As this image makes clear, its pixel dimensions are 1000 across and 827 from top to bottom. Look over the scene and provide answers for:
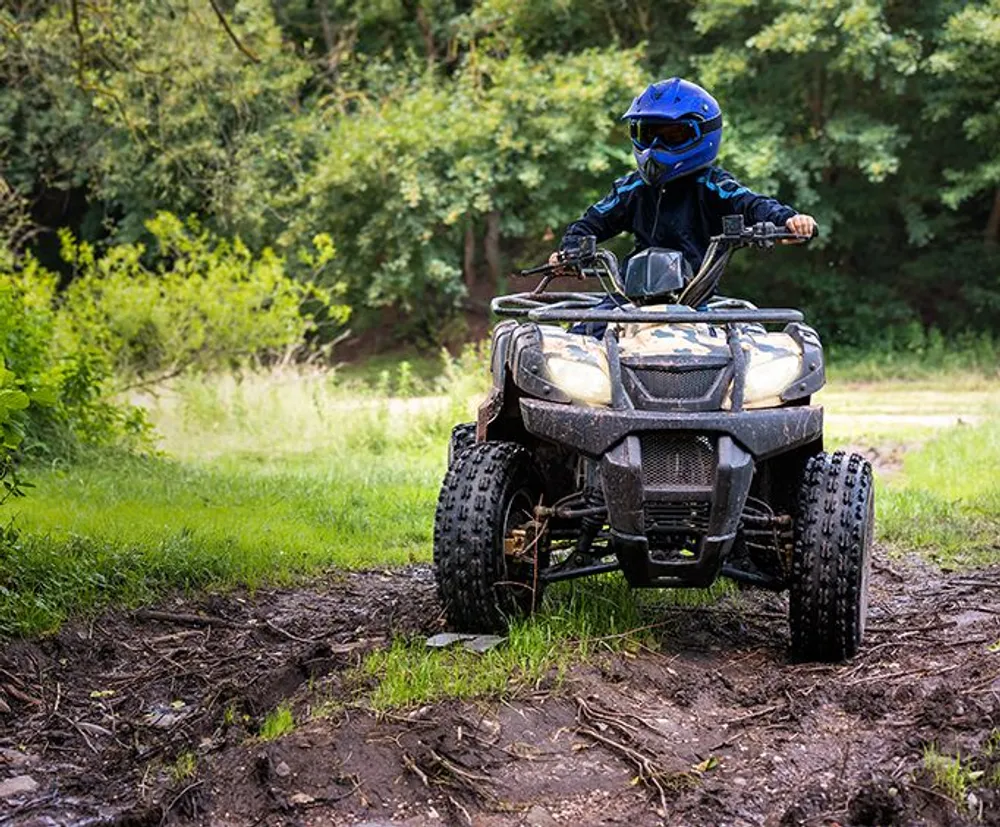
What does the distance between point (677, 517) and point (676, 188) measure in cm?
177

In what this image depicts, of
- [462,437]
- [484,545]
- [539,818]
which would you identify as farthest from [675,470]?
[462,437]

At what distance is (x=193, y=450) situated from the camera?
1342 cm

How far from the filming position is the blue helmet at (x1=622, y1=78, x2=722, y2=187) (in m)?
5.69

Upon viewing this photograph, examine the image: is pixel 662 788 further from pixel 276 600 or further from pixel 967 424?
pixel 967 424

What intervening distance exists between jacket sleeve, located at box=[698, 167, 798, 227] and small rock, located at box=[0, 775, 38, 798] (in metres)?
3.39

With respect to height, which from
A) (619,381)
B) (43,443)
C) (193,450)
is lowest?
(193,450)

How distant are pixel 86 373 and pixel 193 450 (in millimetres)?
2612

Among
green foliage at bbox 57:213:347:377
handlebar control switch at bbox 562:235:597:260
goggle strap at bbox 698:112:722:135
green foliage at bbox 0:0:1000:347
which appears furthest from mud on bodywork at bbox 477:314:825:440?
green foliage at bbox 0:0:1000:347

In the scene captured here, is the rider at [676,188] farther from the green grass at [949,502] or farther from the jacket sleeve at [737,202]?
the green grass at [949,502]

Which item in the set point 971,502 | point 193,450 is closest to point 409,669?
point 971,502

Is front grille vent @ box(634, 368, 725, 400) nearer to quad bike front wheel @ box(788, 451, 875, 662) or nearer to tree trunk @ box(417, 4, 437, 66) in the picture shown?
quad bike front wheel @ box(788, 451, 875, 662)

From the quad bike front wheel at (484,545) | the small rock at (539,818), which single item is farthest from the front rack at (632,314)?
the small rock at (539,818)

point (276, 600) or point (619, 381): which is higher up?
point (619, 381)

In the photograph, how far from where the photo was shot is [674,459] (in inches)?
→ 190
